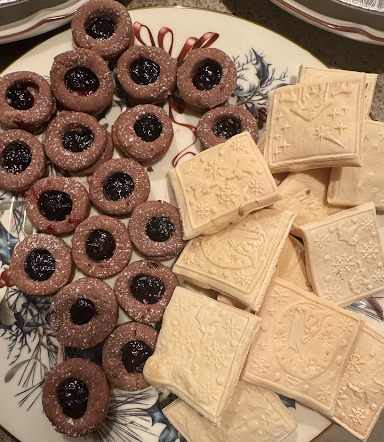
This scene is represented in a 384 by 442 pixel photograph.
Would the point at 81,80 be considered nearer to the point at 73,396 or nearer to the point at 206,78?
the point at 206,78

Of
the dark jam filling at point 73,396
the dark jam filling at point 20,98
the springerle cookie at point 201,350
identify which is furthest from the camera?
the dark jam filling at point 20,98

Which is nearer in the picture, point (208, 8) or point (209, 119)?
point (209, 119)

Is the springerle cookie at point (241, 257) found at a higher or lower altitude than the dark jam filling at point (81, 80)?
lower

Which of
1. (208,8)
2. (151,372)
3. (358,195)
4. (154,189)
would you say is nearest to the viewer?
(151,372)

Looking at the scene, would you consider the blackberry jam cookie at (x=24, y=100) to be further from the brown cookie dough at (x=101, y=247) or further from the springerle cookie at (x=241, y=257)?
the springerle cookie at (x=241, y=257)

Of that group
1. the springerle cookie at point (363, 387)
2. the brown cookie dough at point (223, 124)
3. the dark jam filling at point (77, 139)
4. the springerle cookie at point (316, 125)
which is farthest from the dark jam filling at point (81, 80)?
the springerle cookie at point (363, 387)

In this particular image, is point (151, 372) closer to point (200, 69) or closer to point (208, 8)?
point (200, 69)

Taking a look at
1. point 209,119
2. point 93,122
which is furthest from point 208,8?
point 93,122

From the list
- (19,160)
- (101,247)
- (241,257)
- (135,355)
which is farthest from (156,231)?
(19,160)
